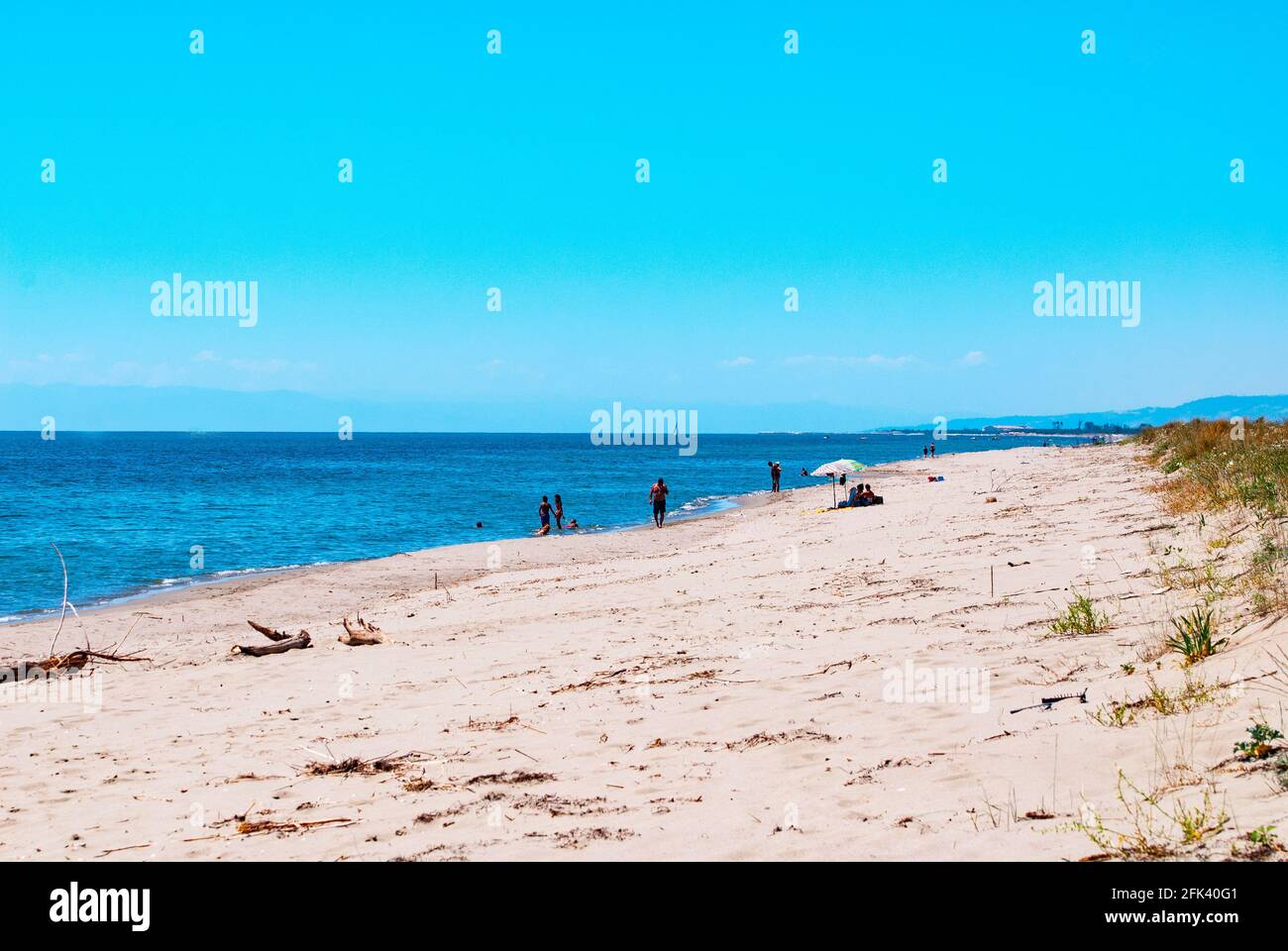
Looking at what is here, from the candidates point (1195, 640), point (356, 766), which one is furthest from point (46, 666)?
point (1195, 640)

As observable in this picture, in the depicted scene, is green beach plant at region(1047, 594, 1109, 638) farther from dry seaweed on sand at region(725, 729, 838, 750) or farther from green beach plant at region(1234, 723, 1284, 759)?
green beach plant at region(1234, 723, 1284, 759)

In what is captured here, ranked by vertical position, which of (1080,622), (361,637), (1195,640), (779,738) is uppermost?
(1195,640)

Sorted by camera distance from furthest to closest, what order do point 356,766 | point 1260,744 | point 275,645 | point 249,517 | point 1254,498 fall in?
1. point 249,517
2. point 275,645
3. point 1254,498
4. point 356,766
5. point 1260,744

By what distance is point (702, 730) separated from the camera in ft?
22.0

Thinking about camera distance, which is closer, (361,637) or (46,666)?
(46,666)

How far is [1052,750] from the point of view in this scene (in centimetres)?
523

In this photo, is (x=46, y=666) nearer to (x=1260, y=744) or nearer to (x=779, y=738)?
(x=779, y=738)

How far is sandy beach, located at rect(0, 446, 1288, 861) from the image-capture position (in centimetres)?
466

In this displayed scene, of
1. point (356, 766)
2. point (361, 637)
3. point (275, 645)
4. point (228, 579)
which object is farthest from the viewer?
point (228, 579)

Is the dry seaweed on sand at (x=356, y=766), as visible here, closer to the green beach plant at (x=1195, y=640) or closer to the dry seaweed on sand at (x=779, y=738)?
the dry seaweed on sand at (x=779, y=738)

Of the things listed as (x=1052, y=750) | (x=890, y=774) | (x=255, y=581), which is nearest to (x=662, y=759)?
(x=890, y=774)

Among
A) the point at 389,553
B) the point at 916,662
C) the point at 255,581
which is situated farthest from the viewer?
the point at 389,553
